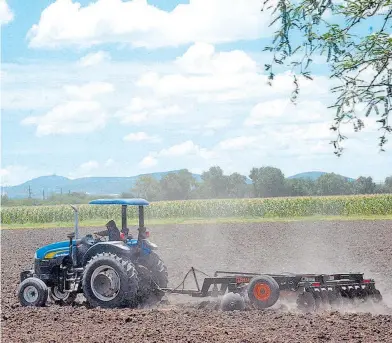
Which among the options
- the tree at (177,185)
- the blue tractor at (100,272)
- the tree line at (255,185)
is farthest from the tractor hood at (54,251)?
the tree line at (255,185)

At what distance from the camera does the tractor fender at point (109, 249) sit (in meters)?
13.6

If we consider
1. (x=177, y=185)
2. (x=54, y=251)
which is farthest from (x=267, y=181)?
(x=54, y=251)

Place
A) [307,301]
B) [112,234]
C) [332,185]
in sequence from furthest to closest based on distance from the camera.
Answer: [332,185], [112,234], [307,301]

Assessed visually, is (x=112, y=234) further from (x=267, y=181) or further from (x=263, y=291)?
(x=267, y=181)

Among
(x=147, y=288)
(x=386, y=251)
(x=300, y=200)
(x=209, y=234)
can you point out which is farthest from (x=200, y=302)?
(x=300, y=200)

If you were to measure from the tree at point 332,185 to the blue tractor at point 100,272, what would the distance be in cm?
6353

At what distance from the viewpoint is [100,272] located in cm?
1338

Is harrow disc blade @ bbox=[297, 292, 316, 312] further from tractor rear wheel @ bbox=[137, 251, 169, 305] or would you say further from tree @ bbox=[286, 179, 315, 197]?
tree @ bbox=[286, 179, 315, 197]

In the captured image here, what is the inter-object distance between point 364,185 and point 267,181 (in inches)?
439

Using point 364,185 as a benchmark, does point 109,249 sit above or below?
below

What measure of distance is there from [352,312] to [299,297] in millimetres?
980

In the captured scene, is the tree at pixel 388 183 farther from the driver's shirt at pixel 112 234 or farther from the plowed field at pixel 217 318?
the driver's shirt at pixel 112 234

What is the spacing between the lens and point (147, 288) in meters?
14.1

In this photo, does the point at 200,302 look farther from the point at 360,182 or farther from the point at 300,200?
the point at 360,182
